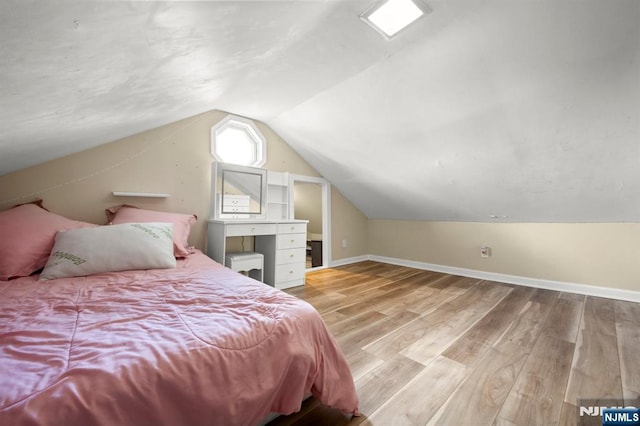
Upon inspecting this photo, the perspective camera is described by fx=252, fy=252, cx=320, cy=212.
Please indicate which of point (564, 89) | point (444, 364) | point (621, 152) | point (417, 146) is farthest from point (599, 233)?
point (444, 364)

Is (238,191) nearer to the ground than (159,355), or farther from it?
farther from it

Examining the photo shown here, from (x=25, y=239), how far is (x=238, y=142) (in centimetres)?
215

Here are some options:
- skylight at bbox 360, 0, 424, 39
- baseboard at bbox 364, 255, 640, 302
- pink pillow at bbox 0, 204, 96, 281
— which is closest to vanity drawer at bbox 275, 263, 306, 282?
pink pillow at bbox 0, 204, 96, 281

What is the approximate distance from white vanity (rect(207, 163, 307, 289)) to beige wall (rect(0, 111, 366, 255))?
0.52 ft

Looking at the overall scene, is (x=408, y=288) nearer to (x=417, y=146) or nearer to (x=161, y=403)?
(x=417, y=146)

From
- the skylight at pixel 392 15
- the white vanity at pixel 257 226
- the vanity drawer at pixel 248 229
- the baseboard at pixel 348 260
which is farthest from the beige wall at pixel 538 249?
the skylight at pixel 392 15

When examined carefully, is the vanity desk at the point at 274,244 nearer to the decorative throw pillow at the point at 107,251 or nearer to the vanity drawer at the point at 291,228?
the vanity drawer at the point at 291,228

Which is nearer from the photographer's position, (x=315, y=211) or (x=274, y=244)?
(x=274, y=244)

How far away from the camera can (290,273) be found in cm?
300

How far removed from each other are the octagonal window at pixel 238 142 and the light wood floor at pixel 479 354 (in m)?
1.78

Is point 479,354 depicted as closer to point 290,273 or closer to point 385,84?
point 290,273

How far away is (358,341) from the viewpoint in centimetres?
178

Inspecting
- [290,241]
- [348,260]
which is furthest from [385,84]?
[348,260]

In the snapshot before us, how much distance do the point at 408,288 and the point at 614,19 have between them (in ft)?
8.64
